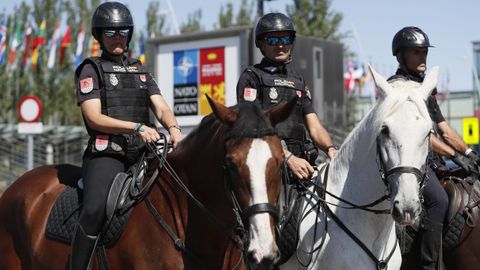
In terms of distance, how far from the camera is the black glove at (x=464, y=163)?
26.6ft

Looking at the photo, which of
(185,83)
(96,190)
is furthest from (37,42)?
(96,190)

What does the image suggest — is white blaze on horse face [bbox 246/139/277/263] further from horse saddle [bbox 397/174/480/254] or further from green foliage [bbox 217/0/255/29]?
green foliage [bbox 217/0/255/29]

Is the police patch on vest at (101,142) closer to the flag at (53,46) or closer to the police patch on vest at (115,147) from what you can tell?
the police patch on vest at (115,147)

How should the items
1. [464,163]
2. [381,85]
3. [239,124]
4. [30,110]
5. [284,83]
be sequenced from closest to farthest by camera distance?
1. [239,124]
2. [381,85]
3. [284,83]
4. [464,163]
5. [30,110]

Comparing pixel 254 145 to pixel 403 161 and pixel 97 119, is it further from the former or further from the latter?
pixel 97 119

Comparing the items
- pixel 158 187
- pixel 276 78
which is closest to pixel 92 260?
pixel 158 187

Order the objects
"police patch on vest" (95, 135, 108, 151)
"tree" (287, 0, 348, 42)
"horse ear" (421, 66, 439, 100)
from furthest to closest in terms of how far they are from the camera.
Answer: "tree" (287, 0, 348, 42), "police patch on vest" (95, 135, 108, 151), "horse ear" (421, 66, 439, 100)

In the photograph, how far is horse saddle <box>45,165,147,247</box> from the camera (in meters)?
6.37

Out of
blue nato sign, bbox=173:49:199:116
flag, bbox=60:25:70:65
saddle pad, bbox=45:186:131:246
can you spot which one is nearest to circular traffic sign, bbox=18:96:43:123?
blue nato sign, bbox=173:49:199:116

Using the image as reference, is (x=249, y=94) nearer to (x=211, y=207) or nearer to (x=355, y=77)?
(x=211, y=207)

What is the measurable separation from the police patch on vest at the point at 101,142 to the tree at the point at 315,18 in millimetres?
36000

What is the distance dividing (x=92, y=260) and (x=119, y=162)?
33.2 inches

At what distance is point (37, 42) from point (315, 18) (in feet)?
48.4

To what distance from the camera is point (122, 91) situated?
22.4 feet
